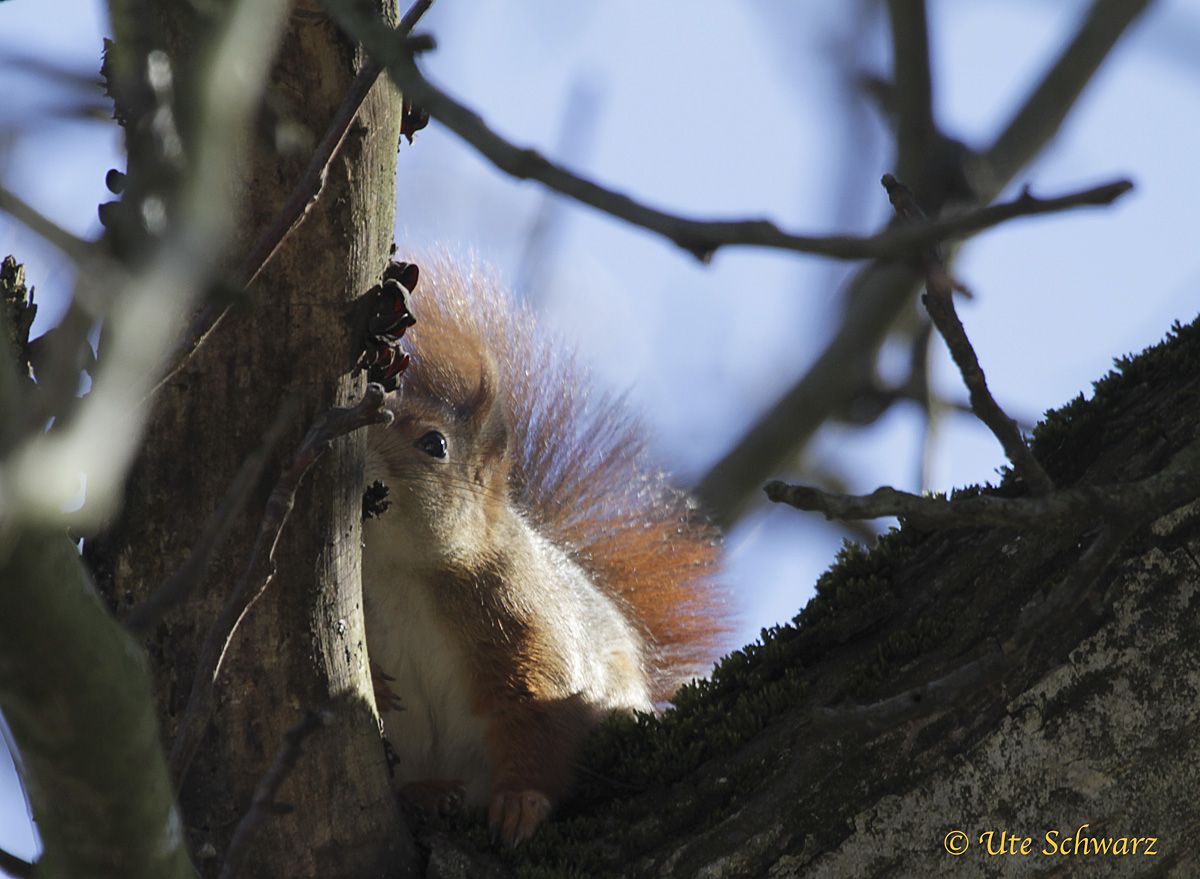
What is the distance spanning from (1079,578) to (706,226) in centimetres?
61

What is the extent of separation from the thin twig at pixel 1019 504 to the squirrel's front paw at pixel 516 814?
921mm

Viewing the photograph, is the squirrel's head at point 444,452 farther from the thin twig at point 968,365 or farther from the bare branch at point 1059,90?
the thin twig at point 968,365

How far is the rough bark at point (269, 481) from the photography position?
1.52 metres

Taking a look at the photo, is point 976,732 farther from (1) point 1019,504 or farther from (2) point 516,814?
(2) point 516,814

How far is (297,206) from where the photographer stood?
136cm

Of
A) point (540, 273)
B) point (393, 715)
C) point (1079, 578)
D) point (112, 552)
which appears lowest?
point (1079, 578)

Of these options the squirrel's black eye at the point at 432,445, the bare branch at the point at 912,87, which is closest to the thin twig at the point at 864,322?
the bare branch at the point at 912,87

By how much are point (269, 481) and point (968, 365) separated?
747 mm

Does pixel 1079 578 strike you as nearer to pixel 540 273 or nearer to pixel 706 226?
pixel 706 226

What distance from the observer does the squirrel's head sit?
2586 millimetres

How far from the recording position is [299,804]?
1565mm

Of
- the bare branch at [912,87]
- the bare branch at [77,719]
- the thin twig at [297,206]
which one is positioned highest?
the bare branch at [912,87]

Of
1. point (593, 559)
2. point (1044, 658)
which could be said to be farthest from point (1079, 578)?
point (593, 559)

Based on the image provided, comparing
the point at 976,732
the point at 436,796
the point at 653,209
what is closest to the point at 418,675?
the point at 436,796
